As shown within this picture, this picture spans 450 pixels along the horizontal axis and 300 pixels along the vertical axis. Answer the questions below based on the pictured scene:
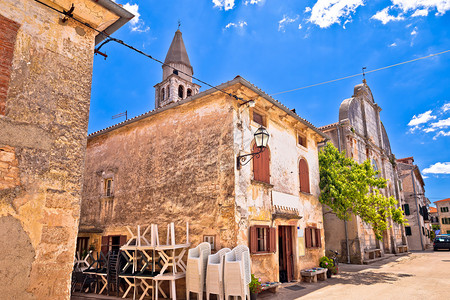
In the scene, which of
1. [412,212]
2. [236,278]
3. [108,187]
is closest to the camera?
[236,278]

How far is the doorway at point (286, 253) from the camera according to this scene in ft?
35.9

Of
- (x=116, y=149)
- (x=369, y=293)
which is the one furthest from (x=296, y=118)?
(x=116, y=149)

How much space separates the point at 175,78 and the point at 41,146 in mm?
26504

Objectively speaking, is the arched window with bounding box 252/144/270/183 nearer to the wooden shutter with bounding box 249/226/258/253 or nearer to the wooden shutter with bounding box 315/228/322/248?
the wooden shutter with bounding box 249/226/258/253

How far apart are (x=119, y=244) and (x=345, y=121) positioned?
49.1 ft

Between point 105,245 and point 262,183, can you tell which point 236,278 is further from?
point 105,245

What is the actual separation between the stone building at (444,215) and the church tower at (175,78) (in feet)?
185

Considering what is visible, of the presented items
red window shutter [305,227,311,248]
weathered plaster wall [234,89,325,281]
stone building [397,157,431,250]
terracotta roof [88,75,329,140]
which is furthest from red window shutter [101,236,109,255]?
stone building [397,157,431,250]

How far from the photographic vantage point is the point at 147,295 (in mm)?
9148

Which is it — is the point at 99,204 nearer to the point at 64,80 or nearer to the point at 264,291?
the point at 264,291

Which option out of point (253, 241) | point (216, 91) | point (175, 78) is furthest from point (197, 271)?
point (175, 78)

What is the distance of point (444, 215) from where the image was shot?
58969 mm

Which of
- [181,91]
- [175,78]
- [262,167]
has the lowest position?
[262,167]

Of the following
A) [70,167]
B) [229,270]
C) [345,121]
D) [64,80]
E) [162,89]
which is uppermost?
[162,89]
